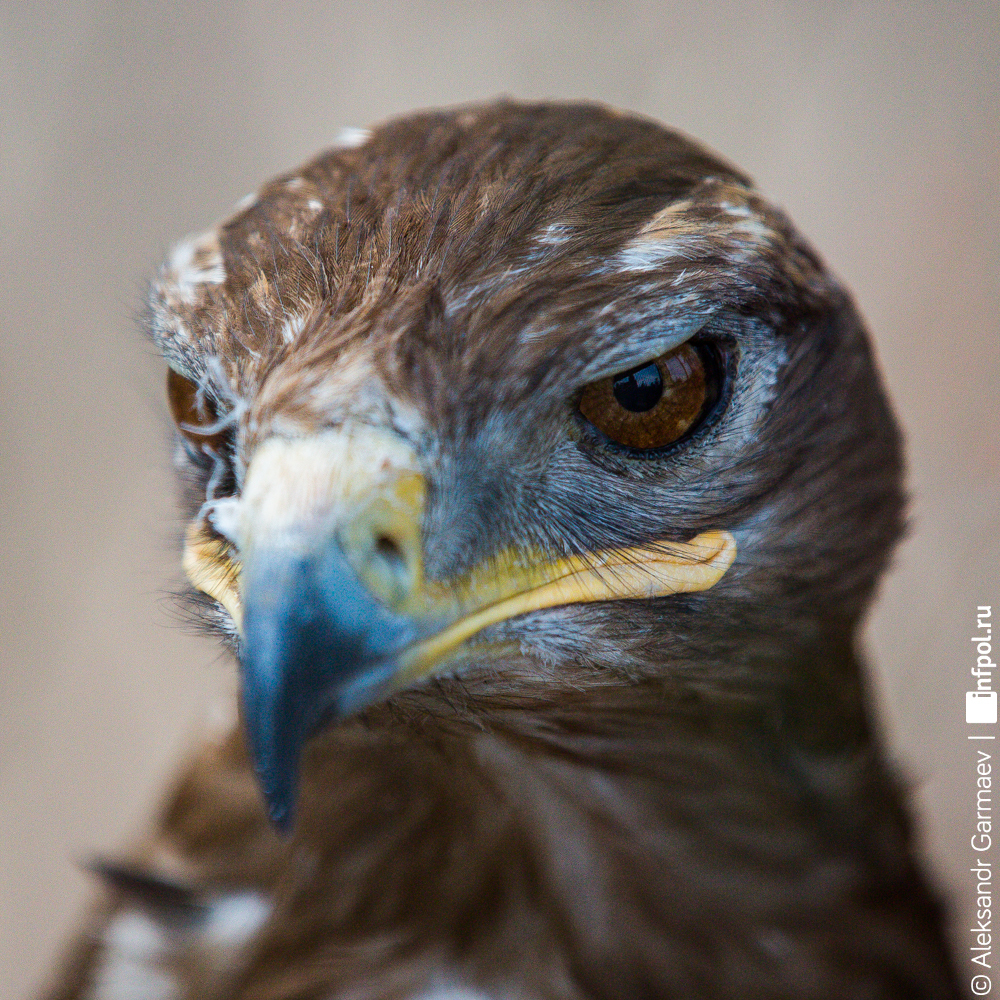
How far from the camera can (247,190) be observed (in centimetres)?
347

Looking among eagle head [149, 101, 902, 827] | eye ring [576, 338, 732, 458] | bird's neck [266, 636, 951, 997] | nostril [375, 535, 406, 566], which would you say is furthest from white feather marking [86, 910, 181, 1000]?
eye ring [576, 338, 732, 458]

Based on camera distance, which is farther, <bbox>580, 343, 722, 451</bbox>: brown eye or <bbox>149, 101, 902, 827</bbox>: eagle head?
<bbox>580, 343, 722, 451</bbox>: brown eye

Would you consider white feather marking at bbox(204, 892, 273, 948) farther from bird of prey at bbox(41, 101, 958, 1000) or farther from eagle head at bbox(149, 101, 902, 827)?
eagle head at bbox(149, 101, 902, 827)

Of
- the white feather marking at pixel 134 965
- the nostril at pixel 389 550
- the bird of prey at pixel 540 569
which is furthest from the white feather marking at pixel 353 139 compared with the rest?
the white feather marking at pixel 134 965

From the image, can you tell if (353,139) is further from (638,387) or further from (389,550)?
(389,550)

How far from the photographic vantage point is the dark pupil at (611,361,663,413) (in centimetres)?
107

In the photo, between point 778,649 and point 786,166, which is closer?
point 778,649

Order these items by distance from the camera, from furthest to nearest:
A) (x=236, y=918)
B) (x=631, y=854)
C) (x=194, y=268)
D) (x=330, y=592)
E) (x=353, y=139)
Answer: (x=236, y=918)
(x=631, y=854)
(x=353, y=139)
(x=194, y=268)
(x=330, y=592)

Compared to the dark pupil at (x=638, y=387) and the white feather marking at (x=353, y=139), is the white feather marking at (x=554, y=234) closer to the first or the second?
the dark pupil at (x=638, y=387)

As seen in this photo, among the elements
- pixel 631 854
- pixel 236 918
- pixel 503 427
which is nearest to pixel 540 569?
pixel 503 427

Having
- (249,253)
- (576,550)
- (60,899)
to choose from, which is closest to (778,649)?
(576,550)

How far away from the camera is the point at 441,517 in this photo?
97 cm

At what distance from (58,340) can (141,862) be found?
2302 millimetres

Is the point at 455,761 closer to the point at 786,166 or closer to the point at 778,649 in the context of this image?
the point at 778,649
